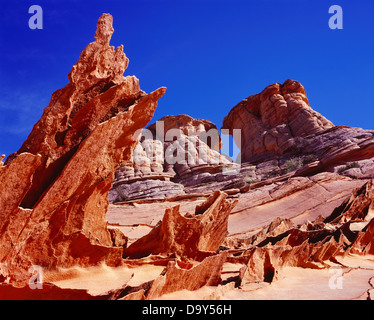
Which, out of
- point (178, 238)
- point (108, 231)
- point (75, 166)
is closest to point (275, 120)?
point (178, 238)

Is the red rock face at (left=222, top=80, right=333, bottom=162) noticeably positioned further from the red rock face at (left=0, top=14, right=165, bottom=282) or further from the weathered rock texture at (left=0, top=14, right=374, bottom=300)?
the red rock face at (left=0, top=14, right=165, bottom=282)

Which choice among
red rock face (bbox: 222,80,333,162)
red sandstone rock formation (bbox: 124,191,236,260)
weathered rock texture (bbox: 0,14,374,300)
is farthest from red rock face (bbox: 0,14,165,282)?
red rock face (bbox: 222,80,333,162)

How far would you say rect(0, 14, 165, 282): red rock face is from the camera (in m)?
5.25

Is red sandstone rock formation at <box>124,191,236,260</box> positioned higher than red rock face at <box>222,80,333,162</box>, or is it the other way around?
red rock face at <box>222,80,333,162</box>

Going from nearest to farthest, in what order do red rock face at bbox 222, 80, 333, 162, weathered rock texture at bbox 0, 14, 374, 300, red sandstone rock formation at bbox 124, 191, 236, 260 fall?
weathered rock texture at bbox 0, 14, 374, 300
red sandstone rock formation at bbox 124, 191, 236, 260
red rock face at bbox 222, 80, 333, 162

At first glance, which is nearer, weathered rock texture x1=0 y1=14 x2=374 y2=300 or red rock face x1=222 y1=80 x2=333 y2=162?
weathered rock texture x1=0 y1=14 x2=374 y2=300

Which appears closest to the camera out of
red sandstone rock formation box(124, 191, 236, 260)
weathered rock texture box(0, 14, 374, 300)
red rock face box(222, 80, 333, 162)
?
weathered rock texture box(0, 14, 374, 300)

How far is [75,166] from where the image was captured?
589 cm

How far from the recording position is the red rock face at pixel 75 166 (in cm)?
525

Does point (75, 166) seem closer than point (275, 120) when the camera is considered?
Yes

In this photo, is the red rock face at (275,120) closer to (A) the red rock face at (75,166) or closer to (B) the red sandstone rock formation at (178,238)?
(B) the red sandstone rock formation at (178,238)

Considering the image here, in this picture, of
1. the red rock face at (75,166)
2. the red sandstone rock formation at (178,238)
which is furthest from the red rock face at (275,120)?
the red rock face at (75,166)

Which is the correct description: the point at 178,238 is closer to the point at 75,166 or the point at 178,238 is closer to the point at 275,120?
the point at 75,166
